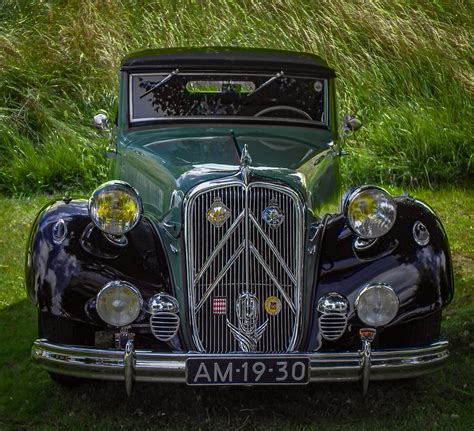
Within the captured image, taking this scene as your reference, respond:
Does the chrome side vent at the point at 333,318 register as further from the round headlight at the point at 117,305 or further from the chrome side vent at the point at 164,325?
the round headlight at the point at 117,305

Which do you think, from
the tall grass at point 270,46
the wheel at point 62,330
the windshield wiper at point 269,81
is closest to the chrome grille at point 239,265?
the wheel at point 62,330

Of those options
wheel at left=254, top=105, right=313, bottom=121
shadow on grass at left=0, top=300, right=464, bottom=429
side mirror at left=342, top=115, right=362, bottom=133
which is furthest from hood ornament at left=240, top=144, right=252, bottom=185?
side mirror at left=342, top=115, right=362, bottom=133

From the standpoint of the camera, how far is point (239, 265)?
4.69 metres

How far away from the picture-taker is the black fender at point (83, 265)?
4605 mm

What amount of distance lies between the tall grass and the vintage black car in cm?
444

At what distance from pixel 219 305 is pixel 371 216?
2.67ft

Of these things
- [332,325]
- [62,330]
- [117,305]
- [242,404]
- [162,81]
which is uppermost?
[162,81]

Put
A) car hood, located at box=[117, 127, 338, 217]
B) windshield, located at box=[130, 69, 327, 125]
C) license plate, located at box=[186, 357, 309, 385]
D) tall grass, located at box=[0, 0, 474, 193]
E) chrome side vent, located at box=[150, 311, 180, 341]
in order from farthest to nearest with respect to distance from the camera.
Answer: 1. tall grass, located at box=[0, 0, 474, 193]
2. windshield, located at box=[130, 69, 327, 125]
3. car hood, located at box=[117, 127, 338, 217]
4. chrome side vent, located at box=[150, 311, 180, 341]
5. license plate, located at box=[186, 357, 309, 385]

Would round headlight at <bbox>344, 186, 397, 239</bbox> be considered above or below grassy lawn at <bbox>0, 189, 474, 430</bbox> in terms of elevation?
above

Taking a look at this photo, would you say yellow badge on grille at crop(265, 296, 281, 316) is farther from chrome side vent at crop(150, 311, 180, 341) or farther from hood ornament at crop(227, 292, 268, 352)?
chrome side vent at crop(150, 311, 180, 341)

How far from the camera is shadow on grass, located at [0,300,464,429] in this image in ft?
15.6

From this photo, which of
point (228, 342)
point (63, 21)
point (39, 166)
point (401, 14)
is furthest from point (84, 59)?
point (228, 342)

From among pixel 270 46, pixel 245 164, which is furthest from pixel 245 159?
pixel 270 46

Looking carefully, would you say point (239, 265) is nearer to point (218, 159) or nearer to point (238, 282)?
point (238, 282)
